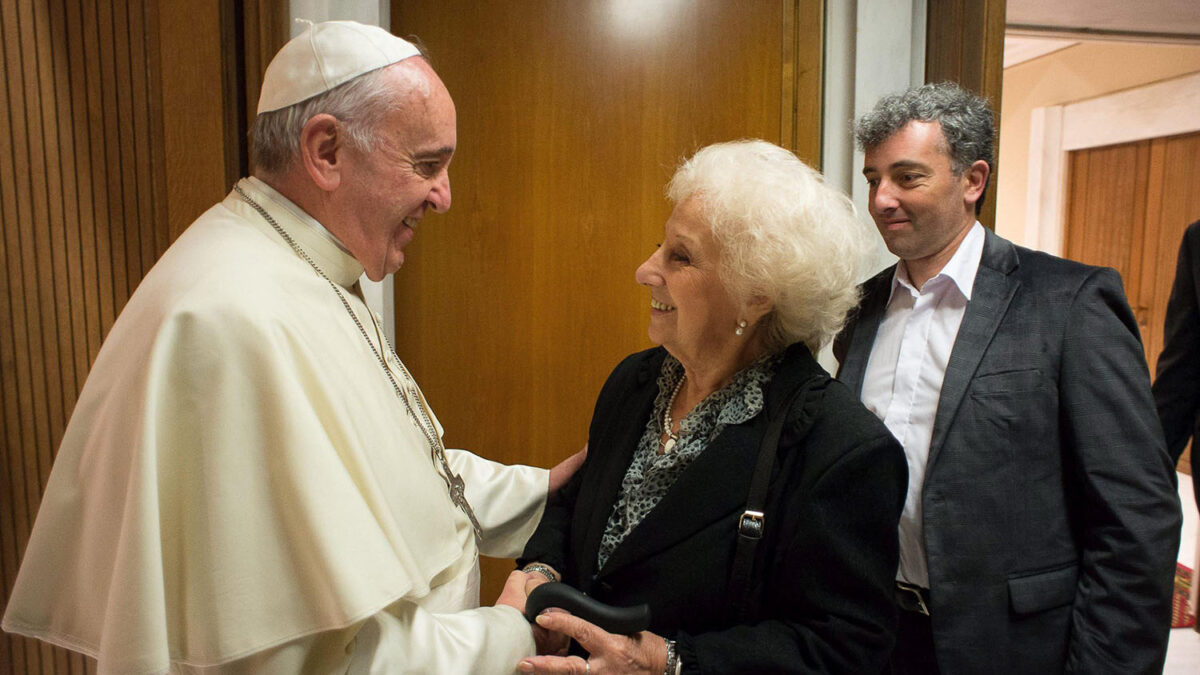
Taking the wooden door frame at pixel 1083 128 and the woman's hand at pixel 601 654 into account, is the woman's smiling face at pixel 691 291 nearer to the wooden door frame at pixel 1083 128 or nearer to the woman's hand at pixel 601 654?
the woman's hand at pixel 601 654

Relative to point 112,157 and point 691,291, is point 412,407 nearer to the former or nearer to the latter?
point 691,291

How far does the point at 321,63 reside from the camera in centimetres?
130

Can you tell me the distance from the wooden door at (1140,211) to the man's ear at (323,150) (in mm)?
5800

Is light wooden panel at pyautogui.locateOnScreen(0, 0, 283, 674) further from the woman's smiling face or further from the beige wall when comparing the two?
the beige wall

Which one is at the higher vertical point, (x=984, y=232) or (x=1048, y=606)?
(x=984, y=232)

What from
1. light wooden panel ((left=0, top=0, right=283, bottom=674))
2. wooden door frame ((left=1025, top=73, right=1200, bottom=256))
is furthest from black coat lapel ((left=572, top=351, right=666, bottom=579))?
wooden door frame ((left=1025, top=73, right=1200, bottom=256))

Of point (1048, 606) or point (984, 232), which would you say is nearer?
point (1048, 606)

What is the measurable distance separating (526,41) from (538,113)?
0.83 feet

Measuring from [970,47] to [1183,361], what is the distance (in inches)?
48.3

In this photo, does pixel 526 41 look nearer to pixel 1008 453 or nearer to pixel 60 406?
pixel 60 406

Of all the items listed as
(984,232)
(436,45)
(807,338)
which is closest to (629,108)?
(436,45)

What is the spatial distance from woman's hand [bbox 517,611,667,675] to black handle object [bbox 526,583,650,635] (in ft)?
0.05

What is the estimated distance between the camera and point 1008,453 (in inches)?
64.6

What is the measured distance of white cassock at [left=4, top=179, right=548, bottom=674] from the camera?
1047 mm
